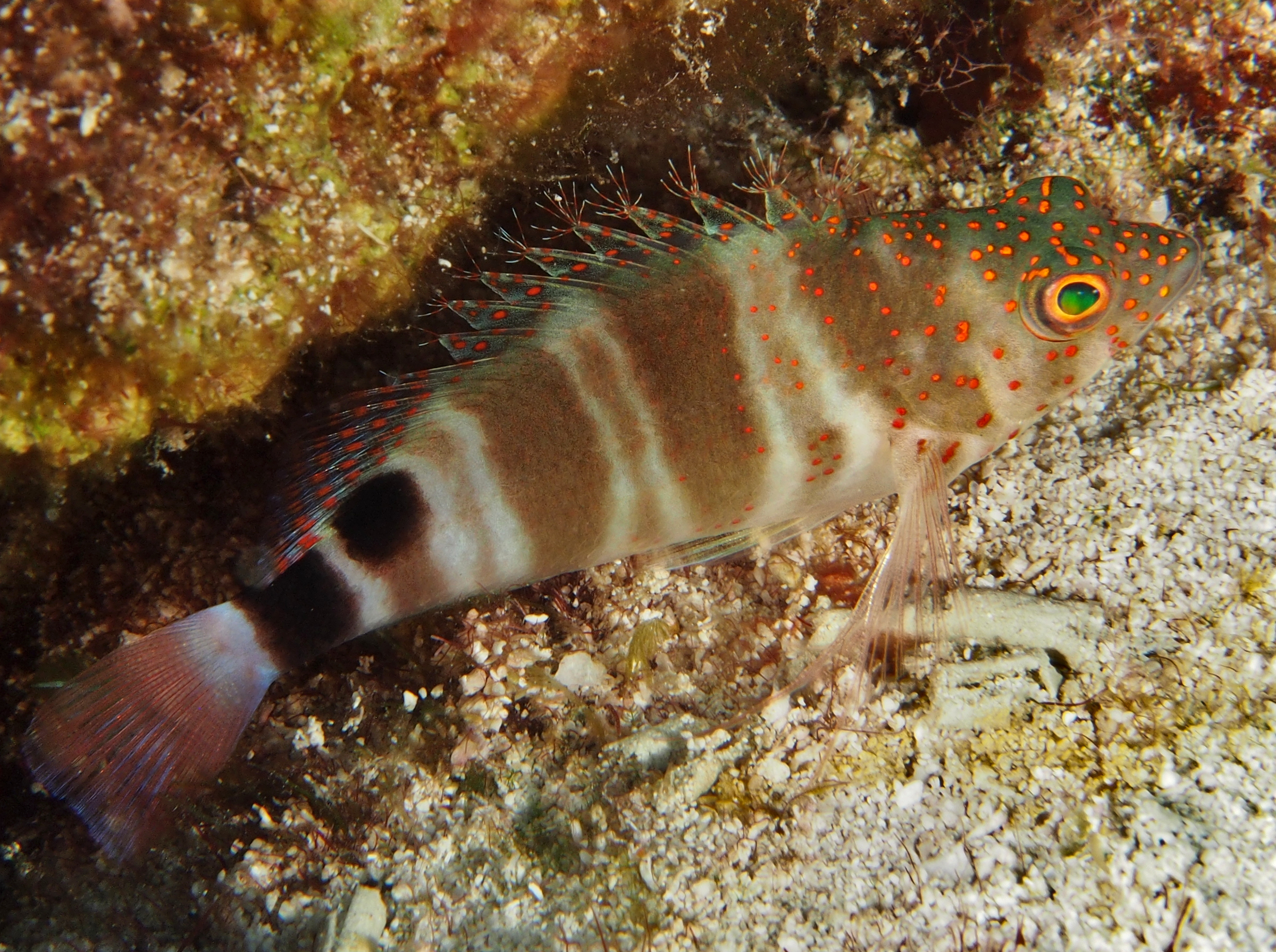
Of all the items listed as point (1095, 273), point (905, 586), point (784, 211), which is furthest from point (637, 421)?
point (1095, 273)

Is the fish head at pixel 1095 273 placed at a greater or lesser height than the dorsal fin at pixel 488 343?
lesser

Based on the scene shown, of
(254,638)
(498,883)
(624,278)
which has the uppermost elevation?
(624,278)

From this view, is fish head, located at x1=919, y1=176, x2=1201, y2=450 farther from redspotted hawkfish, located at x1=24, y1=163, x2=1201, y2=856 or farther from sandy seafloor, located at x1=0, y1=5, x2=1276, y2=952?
Answer: sandy seafloor, located at x1=0, y1=5, x2=1276, y2=952

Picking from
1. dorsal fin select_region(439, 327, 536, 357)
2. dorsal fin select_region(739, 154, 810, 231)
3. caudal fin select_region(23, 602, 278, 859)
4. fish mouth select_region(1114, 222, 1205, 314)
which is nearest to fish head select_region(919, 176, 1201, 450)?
fish mouth select_region(1114, 222, 1205, 314)

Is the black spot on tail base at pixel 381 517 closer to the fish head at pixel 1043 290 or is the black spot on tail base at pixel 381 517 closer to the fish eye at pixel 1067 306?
the fish head at pixel 1043 290

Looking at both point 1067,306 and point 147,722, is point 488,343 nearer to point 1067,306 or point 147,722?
point 147,722

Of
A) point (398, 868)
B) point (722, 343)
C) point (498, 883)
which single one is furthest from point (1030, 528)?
point (398, 868)

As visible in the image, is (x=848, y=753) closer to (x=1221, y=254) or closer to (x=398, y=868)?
(x=398, y=868)

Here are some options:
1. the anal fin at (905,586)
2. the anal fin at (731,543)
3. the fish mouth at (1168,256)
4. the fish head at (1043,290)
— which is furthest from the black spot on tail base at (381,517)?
the fish mouth at (1168,256)
